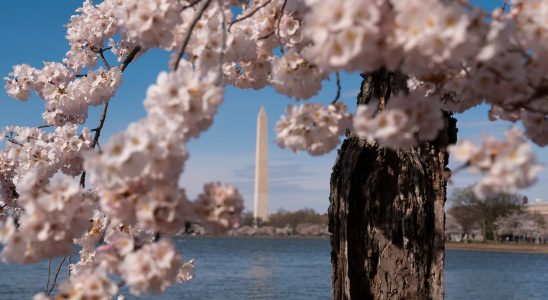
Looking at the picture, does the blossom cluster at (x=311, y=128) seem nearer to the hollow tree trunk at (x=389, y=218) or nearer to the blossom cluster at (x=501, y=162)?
the blossom cluster at (x=501, y=162)

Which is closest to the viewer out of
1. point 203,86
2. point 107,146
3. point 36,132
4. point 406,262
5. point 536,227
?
point 107,146

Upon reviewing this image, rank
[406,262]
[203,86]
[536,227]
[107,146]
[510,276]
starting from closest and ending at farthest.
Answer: [107,146], [203,86], [406,262], [510,276], [536,227]

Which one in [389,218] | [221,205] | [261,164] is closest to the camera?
[221,205]

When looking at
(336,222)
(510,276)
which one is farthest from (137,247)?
(510,276)

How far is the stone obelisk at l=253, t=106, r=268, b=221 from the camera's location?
58.9m

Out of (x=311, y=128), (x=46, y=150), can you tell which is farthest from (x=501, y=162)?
(x=46, y=150)

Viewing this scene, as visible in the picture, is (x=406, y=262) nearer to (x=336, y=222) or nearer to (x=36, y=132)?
(x=336, y=222)

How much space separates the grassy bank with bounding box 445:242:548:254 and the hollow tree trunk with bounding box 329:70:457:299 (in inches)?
2859

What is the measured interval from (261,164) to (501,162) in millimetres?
60115

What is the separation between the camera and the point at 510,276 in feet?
135

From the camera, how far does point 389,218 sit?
4.38m

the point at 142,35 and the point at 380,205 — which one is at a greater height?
the point at 142,35

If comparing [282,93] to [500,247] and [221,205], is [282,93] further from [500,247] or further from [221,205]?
[500,247]

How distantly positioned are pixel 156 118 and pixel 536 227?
8257 centimetres
